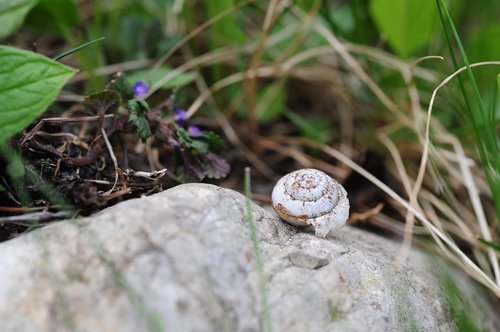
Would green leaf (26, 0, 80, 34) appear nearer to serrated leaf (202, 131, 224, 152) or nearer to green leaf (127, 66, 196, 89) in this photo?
green leaf (127, 66, 196, 89)

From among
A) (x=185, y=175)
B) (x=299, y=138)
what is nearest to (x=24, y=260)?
(x=185, y=175)

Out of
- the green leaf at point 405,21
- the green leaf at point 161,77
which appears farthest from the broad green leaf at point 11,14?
the green leaf at point 405,21

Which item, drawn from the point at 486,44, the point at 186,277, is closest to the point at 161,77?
the point at 186,277

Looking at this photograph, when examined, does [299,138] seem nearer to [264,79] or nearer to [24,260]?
[264,79]

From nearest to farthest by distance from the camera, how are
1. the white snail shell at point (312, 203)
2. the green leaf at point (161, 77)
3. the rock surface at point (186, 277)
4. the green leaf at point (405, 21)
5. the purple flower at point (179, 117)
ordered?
1. the rock surface at point (186, 277)
2. the white snail shell at point (312, 203)
3. the purple flower at point (179, 117)
4. the green leaf at point (161, 77)
5. the green leaf at point (405, 21)

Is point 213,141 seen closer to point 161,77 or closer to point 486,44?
point 161,77

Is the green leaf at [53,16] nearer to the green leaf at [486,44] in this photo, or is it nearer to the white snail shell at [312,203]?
the white snail shell at [312,203]
